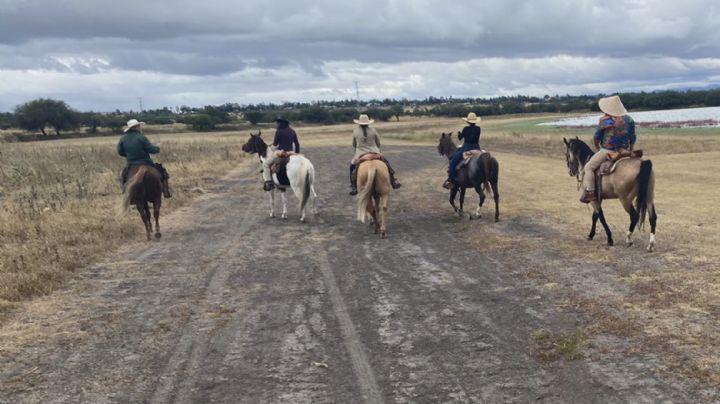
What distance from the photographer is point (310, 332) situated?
21.7 feet

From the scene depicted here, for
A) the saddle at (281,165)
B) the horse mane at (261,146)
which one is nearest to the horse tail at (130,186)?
the saddle at (281,165)

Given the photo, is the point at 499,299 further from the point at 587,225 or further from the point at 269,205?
the point at 269,205

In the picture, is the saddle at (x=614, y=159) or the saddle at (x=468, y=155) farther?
the saddle at (x=468, y=155)

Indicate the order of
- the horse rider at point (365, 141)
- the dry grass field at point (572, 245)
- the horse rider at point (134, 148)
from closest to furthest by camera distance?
the dry grass field at point (572, 245) < the horse rider at point (134, 148) < the horse rider at point (365, 141)

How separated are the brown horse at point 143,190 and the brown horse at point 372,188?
4.47 meters

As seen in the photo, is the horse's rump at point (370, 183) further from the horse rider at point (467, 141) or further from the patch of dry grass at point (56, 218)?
the patch of dry grass at point (56, 218)

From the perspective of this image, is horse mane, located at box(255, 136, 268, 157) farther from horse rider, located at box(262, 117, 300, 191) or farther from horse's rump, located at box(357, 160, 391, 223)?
horse's rump, located at box(357, 160, 391, 223)

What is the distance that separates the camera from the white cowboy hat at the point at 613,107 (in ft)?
34.6

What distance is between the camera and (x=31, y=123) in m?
89.4

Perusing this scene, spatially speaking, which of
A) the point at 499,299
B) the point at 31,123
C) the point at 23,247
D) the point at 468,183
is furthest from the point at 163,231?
the point at 31,123

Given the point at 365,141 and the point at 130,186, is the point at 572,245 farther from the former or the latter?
the point at 130,186

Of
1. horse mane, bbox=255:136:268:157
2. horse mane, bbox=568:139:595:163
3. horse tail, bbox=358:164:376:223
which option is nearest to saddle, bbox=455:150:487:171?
horse mane, bbox=568:139:595:163

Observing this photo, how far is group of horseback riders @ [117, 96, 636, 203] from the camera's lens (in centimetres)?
1054

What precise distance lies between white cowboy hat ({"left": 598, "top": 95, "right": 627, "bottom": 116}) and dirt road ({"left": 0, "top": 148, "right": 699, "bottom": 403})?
9.51 feet
